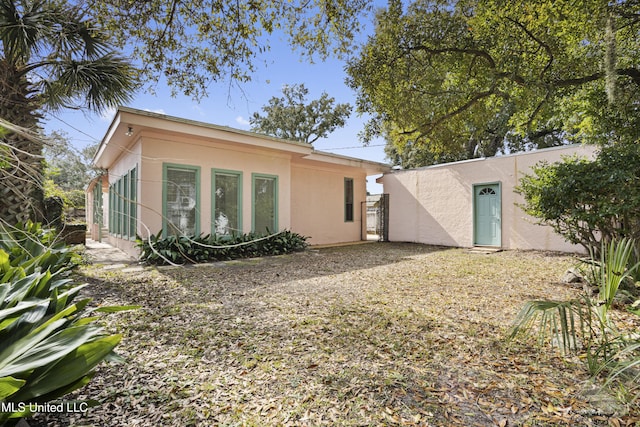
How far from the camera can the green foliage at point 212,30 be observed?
→ 398 centimetres

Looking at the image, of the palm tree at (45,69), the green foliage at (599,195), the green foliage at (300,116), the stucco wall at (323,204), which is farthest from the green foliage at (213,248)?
the green foliage at (300,116)

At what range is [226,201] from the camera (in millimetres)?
7938

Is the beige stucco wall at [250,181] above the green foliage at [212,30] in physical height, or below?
below

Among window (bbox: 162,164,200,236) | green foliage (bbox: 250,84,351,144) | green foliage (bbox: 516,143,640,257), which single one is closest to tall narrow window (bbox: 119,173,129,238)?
window (bbox: 162,164,200,236)

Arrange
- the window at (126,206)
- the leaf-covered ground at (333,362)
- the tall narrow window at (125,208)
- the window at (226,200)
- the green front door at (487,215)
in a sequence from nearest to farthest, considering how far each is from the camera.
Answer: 1. the leaf-covered ground at (333,362)
2. the window at (126,206)
3. the window at (226,200)
4. the tall narrow window at (125,208)
5. the green front door at (487,215)

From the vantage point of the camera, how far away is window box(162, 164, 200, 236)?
704 cm

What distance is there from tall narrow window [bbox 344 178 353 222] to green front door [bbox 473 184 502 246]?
4319mm

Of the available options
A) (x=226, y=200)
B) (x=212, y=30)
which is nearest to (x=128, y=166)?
(x=226, y=200)

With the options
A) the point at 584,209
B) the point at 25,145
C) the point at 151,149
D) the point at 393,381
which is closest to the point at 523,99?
the point at 584,209

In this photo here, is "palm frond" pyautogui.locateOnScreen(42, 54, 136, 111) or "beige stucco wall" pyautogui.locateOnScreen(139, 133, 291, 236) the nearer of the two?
"palm frond" pyautogui.locateOnScreen(42, 54, 136, 111)
